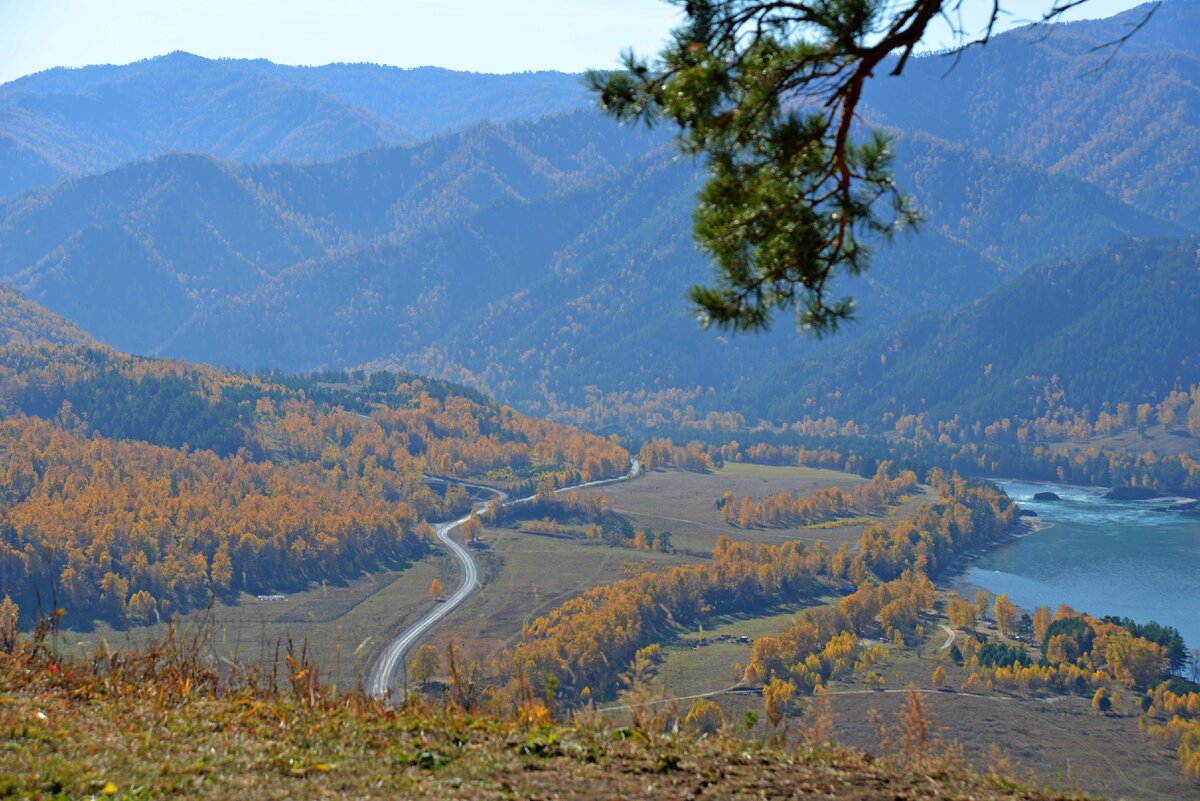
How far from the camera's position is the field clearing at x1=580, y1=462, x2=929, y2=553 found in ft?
409

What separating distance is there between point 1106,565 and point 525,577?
5847cm

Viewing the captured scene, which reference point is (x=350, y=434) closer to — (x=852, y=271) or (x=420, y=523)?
(x=420, y=523)

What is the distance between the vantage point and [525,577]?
334ft

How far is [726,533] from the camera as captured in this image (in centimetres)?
12588

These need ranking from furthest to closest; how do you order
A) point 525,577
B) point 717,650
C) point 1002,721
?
point 525,577 < point 717,650 < point 1002,721

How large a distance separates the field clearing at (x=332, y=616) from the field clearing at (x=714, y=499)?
29.0m

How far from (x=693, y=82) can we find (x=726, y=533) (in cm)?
11426

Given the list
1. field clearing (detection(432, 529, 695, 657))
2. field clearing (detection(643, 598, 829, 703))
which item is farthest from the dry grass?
field clearing (detection(432, 529, 695, 657))

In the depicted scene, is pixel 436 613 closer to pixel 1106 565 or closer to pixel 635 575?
pixel 635 575

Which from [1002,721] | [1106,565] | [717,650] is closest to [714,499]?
[1106,565]

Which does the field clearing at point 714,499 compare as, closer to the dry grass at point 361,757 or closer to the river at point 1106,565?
the river at point 1106,565

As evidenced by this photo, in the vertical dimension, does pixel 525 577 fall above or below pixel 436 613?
above

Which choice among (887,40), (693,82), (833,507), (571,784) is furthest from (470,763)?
(833,507)

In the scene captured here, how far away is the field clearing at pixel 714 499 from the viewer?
409ft
